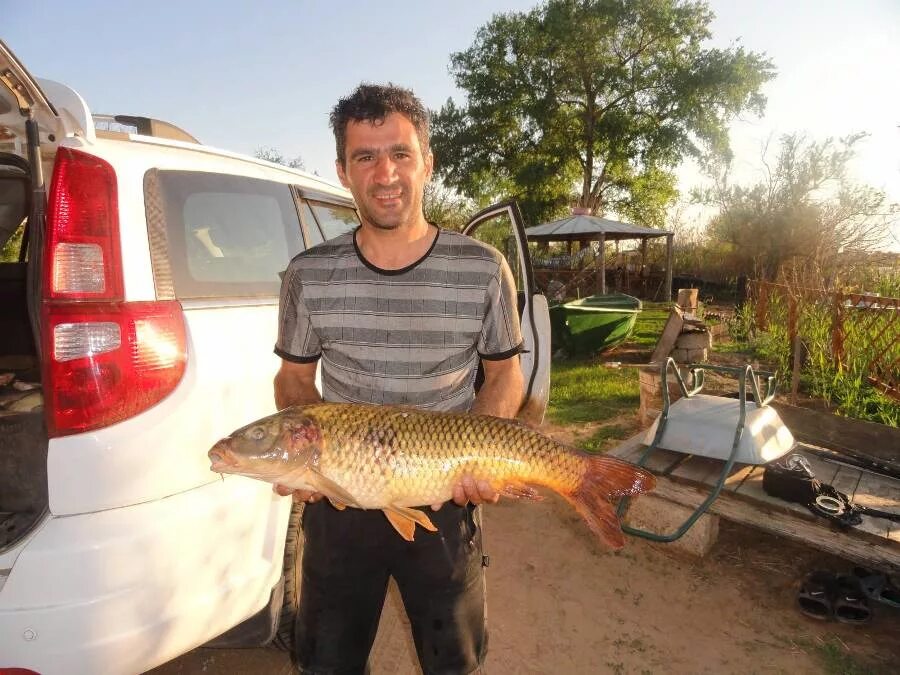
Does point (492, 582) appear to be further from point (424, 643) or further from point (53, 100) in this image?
point (53, 100)

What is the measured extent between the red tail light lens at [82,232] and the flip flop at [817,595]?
4209mm

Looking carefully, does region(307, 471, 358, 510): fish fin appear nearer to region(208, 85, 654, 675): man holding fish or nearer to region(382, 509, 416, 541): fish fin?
region(208, 85, 654, 675): man holding fish

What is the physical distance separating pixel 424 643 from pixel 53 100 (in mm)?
2324

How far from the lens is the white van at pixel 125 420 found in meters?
1.64

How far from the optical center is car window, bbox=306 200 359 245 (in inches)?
132

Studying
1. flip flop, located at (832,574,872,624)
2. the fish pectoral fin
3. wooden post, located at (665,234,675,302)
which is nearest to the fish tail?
the fish pectoral fin

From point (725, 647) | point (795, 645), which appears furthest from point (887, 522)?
point (725, 647)

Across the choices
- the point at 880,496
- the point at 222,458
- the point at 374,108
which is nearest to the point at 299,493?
the point at 222,458

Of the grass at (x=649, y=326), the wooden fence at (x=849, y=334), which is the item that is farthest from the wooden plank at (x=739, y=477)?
the grass at (x=649, y=326)

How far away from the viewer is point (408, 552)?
6.56 ft

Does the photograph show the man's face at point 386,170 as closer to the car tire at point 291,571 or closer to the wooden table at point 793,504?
the car tire at point 291,571

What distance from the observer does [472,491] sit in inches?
74.8

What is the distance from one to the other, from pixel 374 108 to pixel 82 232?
3.54 ft

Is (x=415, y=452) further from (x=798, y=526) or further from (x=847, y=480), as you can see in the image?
(x=847, y=480)
